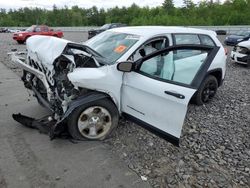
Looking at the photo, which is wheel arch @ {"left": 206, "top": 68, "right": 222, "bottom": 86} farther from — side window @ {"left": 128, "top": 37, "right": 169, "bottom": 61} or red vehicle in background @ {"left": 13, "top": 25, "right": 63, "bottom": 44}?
red vehicle in background @ {"left": 13, "top": 25, "right": 63, "bottom": 44}

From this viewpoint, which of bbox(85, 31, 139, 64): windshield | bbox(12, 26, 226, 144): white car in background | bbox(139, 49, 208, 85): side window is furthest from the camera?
bbox(85, 31, 139, 64): windshield

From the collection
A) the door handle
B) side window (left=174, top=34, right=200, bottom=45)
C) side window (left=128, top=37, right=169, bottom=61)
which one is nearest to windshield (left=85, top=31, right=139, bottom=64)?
side window (left=128, top=37, right=169, bottom=61)

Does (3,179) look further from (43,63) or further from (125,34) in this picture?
(125,34)

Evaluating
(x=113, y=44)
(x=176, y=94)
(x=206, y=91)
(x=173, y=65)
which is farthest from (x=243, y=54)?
(x=176, y=94)

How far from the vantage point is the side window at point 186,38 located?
17.8ft

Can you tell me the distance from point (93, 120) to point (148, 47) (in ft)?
5.48

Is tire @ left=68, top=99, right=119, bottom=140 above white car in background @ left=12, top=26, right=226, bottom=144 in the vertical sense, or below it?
below

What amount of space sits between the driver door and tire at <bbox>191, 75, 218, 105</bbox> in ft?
5.65

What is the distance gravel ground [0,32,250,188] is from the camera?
3493mm

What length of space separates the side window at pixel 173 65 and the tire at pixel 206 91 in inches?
67.8

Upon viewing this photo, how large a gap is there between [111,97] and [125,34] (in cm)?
145

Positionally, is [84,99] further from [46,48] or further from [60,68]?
[46,48]

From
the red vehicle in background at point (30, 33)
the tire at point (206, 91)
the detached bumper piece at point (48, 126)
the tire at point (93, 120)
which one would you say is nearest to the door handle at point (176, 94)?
the tire at point (93, 120)

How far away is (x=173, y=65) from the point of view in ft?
13.6
